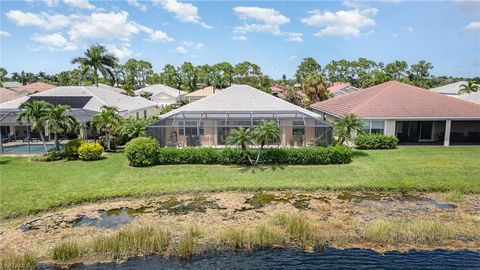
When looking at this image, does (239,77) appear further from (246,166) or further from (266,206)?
(266,206)

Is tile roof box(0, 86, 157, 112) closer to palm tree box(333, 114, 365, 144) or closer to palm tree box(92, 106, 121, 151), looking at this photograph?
palm tree box(92, 106, 121, 151)

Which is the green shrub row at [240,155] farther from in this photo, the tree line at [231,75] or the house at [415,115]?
the tree line at [231,75]

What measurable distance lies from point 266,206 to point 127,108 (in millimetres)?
→ 24255

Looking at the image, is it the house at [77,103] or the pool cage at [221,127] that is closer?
the pool cage at [221,127]

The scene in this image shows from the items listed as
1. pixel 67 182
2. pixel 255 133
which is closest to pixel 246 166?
pixel 255 133

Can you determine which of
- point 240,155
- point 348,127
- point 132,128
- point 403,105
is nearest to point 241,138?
point 240,155

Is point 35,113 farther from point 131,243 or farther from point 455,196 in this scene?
point 455,196

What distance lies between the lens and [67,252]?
38.3ft

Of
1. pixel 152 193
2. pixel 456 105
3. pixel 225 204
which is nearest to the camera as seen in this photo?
pixel 225 204

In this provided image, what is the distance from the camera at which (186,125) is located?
2544 cm

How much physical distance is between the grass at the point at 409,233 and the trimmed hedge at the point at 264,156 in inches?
350

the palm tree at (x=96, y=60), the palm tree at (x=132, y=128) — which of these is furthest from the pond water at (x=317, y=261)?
the palm tree at (x=96, y=60)

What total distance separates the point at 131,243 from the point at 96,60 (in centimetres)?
3597

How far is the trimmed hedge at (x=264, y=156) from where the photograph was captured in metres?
22.5
